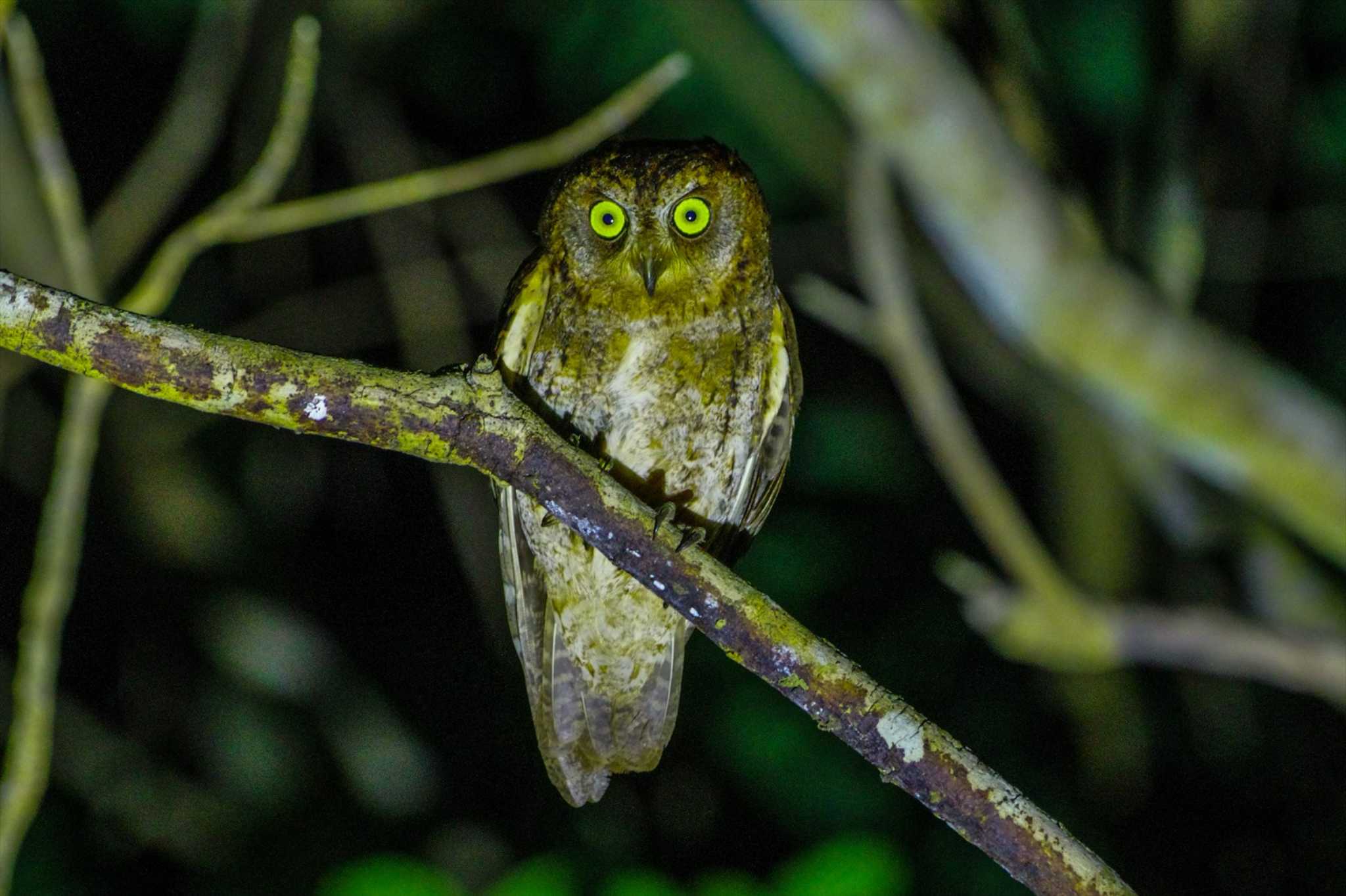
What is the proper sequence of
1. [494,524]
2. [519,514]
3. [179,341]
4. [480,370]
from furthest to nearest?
[494,524] < [519,514] < [480,370] < [179,341]

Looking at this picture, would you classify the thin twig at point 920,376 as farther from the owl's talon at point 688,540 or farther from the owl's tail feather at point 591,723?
the owl's talon at point 688,540

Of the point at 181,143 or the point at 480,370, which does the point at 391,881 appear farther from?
the point at 181,143

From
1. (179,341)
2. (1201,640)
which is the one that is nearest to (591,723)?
(179,341)

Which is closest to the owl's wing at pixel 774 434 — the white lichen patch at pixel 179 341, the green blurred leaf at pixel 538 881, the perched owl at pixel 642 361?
the perched owl at pixel 642 361

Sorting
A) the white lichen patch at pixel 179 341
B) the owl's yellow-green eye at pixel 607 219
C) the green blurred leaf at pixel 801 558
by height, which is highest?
the white lichen patch at pixel 179 341

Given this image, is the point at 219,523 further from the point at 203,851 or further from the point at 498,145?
the point at 498,145

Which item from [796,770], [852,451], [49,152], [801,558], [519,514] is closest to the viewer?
[49,152]

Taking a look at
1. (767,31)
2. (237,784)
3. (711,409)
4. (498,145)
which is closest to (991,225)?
(711,409)
